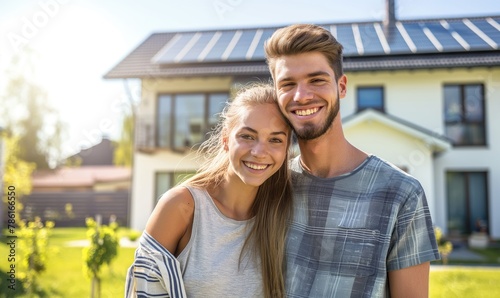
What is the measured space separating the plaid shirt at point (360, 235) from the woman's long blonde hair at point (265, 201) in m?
0.08

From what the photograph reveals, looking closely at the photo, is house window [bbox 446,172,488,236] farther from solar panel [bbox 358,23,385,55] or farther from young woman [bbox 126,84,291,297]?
young woman [bbox 126,84,291,297]

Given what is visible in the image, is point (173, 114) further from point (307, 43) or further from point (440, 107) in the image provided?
point (307, 43)

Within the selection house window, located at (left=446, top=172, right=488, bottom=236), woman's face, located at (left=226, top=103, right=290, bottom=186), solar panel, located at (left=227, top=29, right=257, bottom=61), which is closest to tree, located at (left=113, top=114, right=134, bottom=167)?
solar panel, located at (left=227, top=29, right=257, bottom=61)

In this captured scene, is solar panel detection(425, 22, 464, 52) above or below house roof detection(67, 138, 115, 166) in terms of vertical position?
above

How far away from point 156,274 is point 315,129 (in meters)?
0.99

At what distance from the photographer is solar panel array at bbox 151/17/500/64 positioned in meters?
9.43

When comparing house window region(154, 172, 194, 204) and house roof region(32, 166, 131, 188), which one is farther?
house roof region(32, 166, 131, 188)

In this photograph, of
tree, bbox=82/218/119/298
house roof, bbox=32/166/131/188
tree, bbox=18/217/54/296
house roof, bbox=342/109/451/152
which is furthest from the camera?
house roof, bbox=32/166/131/188

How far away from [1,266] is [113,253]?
14.1 ft

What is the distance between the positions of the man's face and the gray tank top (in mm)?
580

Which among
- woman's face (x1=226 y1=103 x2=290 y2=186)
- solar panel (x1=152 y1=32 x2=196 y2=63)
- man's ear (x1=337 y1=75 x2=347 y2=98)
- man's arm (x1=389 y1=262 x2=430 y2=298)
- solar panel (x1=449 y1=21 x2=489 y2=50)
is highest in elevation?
solar panel (x1=152 y1=32 x2=196 y2=63)

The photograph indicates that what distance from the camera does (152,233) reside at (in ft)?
6.41

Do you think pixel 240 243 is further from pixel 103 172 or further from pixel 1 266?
pixel 103 172

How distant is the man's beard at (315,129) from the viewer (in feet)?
6.73
